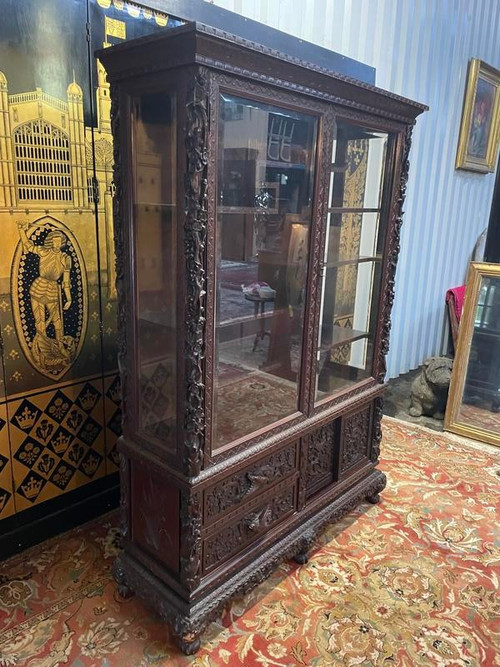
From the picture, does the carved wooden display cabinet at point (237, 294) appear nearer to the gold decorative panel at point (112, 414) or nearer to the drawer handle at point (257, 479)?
the drawer handle at point (257, 479)

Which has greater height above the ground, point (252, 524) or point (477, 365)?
point (477, 365)

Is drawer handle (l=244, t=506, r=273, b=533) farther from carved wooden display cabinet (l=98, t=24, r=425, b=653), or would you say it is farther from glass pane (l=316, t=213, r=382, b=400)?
glass pane (l=316, t=213, r=382, b=400)

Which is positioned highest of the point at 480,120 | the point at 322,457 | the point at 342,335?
the point at 480,120

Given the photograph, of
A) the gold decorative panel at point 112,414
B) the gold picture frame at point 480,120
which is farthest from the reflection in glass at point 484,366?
the gold decorative panel at point 112,414

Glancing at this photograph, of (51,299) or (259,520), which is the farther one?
(51,299)

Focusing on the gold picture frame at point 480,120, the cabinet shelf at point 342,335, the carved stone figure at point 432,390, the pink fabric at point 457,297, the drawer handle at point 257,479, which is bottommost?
the carved stone figure at point 432,390

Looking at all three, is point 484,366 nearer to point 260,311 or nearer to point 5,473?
point 260,311

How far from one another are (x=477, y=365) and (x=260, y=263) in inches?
81.1

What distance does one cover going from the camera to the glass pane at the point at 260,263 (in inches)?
66.7

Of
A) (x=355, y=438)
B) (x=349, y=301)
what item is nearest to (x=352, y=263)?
(x=349, y=301)

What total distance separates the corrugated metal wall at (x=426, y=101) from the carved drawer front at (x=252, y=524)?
2.19 meters

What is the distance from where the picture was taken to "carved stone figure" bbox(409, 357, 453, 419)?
11.6 feet

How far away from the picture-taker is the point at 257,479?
184 centimetres

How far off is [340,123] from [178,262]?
0.89 meters
